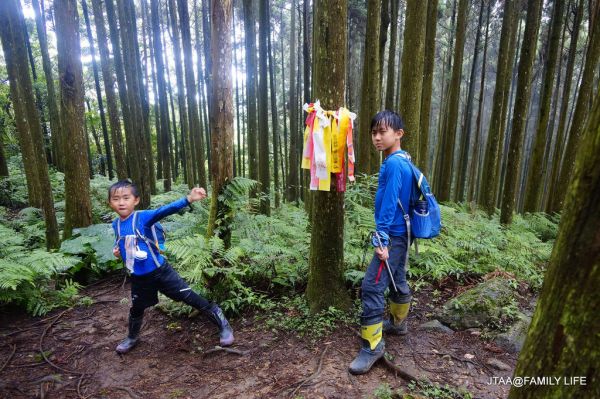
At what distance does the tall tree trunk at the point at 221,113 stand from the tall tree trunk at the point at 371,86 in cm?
291

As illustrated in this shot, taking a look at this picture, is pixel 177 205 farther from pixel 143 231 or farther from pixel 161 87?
pixel 161 87

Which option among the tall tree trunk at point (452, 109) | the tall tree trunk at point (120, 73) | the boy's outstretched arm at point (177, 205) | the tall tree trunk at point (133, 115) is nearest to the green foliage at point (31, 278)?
the boy's outstretched arm at point (177, 205)

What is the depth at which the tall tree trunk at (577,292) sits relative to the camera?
3.55ft

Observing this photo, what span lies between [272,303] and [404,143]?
338 centimetres

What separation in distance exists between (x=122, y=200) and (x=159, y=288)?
1013 millimetres

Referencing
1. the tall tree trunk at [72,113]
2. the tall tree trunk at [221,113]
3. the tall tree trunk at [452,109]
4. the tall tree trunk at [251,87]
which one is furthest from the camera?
the tall tree trunk at [452,109]

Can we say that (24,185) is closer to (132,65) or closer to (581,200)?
(132,65)

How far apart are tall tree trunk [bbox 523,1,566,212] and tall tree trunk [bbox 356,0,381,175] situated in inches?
187

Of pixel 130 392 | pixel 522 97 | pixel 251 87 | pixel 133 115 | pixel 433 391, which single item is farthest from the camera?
pixel 251 87

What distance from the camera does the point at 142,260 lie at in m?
3.39

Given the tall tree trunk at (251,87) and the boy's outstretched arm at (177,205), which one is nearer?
the boy's outstretched arm at (177,205)

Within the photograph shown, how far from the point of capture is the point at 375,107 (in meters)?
6.96

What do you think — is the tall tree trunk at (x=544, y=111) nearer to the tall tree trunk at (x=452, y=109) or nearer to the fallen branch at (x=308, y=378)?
the tall tree trunk at (x=452, y=109)

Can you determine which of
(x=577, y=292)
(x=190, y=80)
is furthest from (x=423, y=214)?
(x=190, y=80)
